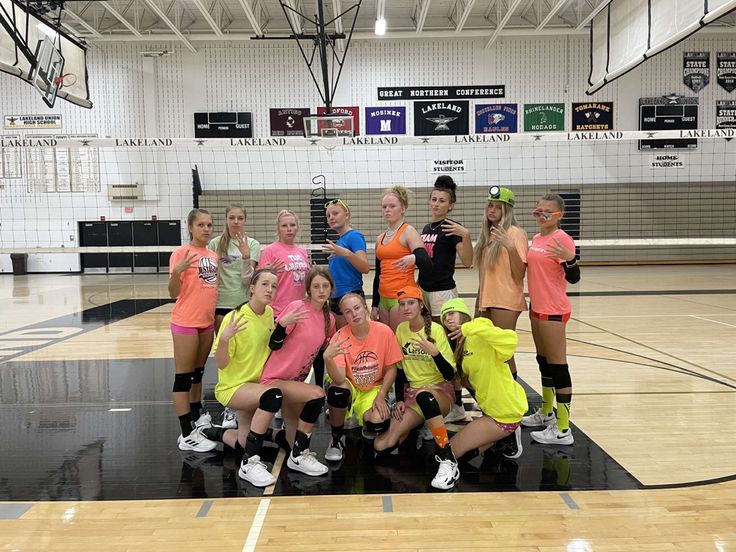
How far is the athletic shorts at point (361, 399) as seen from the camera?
11.9 feet

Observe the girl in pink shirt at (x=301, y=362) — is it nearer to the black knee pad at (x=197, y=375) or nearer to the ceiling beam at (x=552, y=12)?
the black knee pad at (x=197, y=375)

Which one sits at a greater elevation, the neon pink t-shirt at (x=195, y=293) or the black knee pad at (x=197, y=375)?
the neon pink t-shirt at (x=195, y=293)

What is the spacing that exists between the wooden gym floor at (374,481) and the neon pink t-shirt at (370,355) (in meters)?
0.51

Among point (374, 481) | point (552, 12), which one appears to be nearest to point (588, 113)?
point (552, 12)

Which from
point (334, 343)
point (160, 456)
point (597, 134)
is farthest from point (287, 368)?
point (597, 134)

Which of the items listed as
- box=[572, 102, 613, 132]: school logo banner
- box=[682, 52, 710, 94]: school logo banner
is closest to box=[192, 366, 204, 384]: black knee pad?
box=[572, 102, 613, 132]: school logo banner

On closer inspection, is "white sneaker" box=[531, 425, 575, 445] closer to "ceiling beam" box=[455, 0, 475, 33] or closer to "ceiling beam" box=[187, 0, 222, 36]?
"ceiling beam" box=[455, 0, 475, 33]

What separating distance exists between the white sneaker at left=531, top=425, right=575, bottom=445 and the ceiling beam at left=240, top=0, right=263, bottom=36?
491 inches

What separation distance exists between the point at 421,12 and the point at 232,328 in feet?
42.9

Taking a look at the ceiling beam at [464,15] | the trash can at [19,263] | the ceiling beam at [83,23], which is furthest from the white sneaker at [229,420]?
the trash can at [19,263]

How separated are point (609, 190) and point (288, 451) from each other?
51.4 feet

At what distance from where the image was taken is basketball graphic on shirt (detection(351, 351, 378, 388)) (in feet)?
11.8

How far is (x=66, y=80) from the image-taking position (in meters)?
11.3

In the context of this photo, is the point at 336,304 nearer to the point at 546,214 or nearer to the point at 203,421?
the point at 203,421
